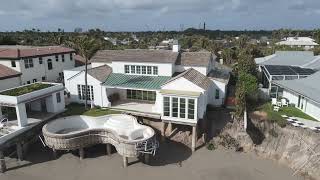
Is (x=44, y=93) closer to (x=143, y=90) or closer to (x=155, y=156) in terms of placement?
(x=143, y=90)

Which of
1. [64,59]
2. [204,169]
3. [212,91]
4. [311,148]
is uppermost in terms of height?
[64,59]

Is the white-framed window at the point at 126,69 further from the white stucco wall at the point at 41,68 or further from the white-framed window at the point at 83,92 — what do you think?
the white stucco wall at the point at 41,68

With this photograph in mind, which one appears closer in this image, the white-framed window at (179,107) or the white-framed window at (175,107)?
the white-framed window at (179,107)

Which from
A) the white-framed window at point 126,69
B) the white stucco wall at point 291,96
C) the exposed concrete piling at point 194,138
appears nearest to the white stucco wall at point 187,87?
the exposed concrete piling at point 194,138

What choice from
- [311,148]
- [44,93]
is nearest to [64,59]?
[44,93]

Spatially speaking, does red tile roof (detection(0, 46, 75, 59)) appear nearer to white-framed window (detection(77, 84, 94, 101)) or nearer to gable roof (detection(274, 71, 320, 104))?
white-framed window (detection(77, 84, 94, 101))

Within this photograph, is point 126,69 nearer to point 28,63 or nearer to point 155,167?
point 28,63
